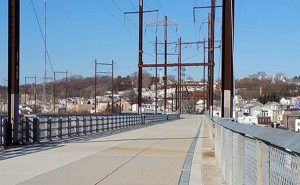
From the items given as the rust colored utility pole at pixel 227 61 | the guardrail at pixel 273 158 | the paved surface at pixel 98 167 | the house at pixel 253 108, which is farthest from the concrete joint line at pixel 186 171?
the guardrail at pixel 273 158

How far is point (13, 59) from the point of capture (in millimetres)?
20703

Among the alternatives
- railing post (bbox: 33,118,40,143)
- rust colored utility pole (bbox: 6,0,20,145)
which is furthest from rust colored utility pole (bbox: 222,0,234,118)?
rust colored utility pole (bbox: 6,0,20,145)

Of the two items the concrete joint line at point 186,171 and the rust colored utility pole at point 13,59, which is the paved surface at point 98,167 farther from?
the rust colored utility pole at point 13,59

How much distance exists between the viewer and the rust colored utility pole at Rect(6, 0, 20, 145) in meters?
20.5

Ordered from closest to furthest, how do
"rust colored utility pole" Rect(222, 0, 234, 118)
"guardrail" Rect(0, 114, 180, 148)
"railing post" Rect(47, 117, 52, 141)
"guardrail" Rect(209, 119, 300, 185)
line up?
1. "guardrail" Rect(209, 119, 300, 185)
2. "rust colored utility pole" Rect(222, 0, 234, 118)
3. "guardrail" Rect(0, 114, 180, 148)
4. "railing post" Rect(47, 117, 52, 141)

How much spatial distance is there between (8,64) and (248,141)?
54.7ft

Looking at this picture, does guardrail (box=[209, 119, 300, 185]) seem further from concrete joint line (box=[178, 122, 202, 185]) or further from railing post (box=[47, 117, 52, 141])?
railing post (box=[47, 117, 52, 141])

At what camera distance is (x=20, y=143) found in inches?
821

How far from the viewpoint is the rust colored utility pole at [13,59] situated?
20547 mm

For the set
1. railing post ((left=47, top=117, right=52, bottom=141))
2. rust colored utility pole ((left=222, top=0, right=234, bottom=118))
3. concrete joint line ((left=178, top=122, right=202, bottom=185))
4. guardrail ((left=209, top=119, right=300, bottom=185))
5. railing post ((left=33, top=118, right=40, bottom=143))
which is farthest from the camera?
railing post ((left=47, top=117, right=52, bottom=141))

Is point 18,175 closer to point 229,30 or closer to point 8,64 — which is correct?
point 8,64

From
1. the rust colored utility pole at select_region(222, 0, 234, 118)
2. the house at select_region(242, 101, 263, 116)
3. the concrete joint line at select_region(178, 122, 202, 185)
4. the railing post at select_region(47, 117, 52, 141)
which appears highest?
the rust colored utility pole at select_region(222, 0, 234, 118)

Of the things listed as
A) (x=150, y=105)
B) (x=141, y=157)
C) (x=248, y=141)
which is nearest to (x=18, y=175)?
(x=141, y=157)

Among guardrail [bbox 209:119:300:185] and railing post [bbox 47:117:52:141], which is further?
railing post [bbox 47:117:52:141]
